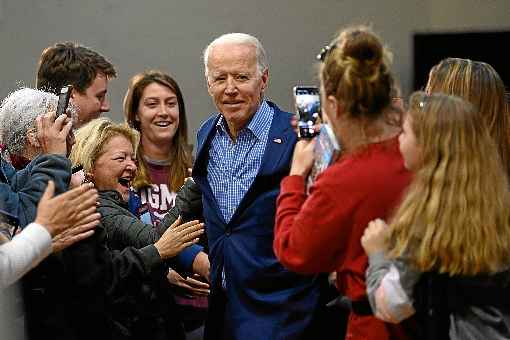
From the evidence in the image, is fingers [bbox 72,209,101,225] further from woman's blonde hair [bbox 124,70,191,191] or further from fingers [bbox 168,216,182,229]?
woman's blonde hair [bbox 124,70,191,191]

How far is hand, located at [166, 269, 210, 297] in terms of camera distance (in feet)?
11.7

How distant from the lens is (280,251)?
2.43m

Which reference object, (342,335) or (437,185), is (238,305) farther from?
(437,185)

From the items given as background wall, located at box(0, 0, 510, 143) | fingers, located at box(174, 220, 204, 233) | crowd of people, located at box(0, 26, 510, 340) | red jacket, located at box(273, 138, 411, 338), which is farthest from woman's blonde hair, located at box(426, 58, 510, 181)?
background wall, located at box(0, 0, 510, 143)

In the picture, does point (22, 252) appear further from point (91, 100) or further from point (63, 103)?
point (91, 100)

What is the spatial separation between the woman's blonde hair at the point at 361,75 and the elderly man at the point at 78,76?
6.02 feet

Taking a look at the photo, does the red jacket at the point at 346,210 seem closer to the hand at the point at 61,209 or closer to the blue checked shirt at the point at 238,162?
the hand at the point at 61,209

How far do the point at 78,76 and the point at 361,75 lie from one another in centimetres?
191

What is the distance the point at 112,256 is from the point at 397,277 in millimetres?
1177

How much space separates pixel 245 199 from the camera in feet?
10.00

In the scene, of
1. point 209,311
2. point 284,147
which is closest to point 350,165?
point 284,147

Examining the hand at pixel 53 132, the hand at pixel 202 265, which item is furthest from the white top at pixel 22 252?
the hand at pixel 202 265

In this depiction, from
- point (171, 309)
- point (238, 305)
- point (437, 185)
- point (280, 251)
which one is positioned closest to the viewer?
point (437, 185)

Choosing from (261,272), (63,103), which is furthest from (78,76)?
(261,272)
